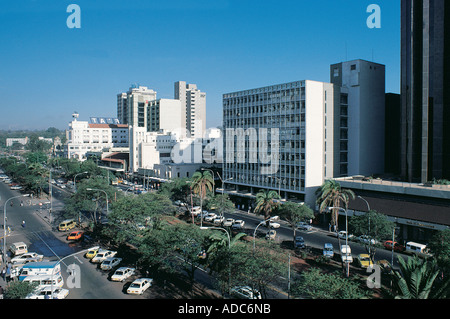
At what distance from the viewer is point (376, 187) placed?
52594 mm

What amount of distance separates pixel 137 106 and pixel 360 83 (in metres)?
126

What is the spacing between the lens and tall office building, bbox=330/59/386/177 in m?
67.7

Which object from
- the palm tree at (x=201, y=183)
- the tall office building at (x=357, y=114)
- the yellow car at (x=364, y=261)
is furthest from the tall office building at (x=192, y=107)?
the yellow car at (x=364, y=261)

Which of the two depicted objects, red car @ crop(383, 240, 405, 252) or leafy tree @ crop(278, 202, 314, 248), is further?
leafy tree @ crop(278, 202, 314, 248)

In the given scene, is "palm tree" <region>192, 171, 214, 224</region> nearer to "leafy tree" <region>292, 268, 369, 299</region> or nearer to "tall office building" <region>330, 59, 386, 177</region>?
"tall office building" <region>330, 59, 386, 177</region>

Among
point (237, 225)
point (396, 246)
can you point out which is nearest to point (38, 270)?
point (237, 225)

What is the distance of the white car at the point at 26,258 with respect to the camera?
39.4 meters

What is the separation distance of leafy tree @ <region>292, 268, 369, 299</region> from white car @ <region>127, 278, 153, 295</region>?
14948 mm

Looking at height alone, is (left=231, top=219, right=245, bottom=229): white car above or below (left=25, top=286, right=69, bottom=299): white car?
above

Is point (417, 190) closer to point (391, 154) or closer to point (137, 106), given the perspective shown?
point (391, 154)

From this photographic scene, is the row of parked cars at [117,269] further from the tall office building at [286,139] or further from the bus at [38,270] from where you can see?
the tall office building at [286,139]

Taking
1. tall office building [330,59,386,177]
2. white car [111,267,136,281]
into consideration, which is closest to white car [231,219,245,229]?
white car [111,267,136,281]

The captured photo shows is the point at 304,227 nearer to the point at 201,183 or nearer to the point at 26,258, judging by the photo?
the point at 201,183
